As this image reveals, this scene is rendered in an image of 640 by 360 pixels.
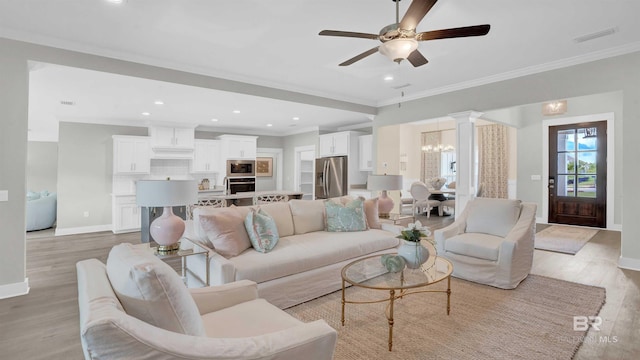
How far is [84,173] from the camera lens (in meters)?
6.68

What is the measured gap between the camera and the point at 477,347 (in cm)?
214

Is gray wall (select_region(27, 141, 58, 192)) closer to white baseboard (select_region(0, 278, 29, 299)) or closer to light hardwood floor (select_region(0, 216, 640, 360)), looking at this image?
light hardwood floor (select_region(0, 216, 640, 360))

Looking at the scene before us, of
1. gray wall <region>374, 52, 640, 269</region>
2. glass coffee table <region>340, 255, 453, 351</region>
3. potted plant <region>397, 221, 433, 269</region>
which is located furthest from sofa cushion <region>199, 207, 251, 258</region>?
gray wall <region>374, 52, 640, 269</region>

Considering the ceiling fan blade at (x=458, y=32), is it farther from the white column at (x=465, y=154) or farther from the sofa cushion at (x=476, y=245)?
the white column at (x=465, y=154)

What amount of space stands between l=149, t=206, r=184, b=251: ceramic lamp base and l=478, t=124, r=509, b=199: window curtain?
A: 770 centimetres

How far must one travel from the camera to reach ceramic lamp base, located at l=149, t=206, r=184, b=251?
2.52 m

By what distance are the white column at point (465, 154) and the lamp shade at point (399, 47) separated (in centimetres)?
292

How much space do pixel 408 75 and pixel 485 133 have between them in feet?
16.4

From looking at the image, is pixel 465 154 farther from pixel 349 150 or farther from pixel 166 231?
pixel 166 231

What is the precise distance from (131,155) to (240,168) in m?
2.48

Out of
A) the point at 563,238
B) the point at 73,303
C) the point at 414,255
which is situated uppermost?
the point at 414,255

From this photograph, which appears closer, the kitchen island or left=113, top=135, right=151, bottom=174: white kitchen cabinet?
the kitchen island

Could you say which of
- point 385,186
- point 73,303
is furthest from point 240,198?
point 73,303

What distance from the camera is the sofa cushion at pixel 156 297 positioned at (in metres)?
1.13
